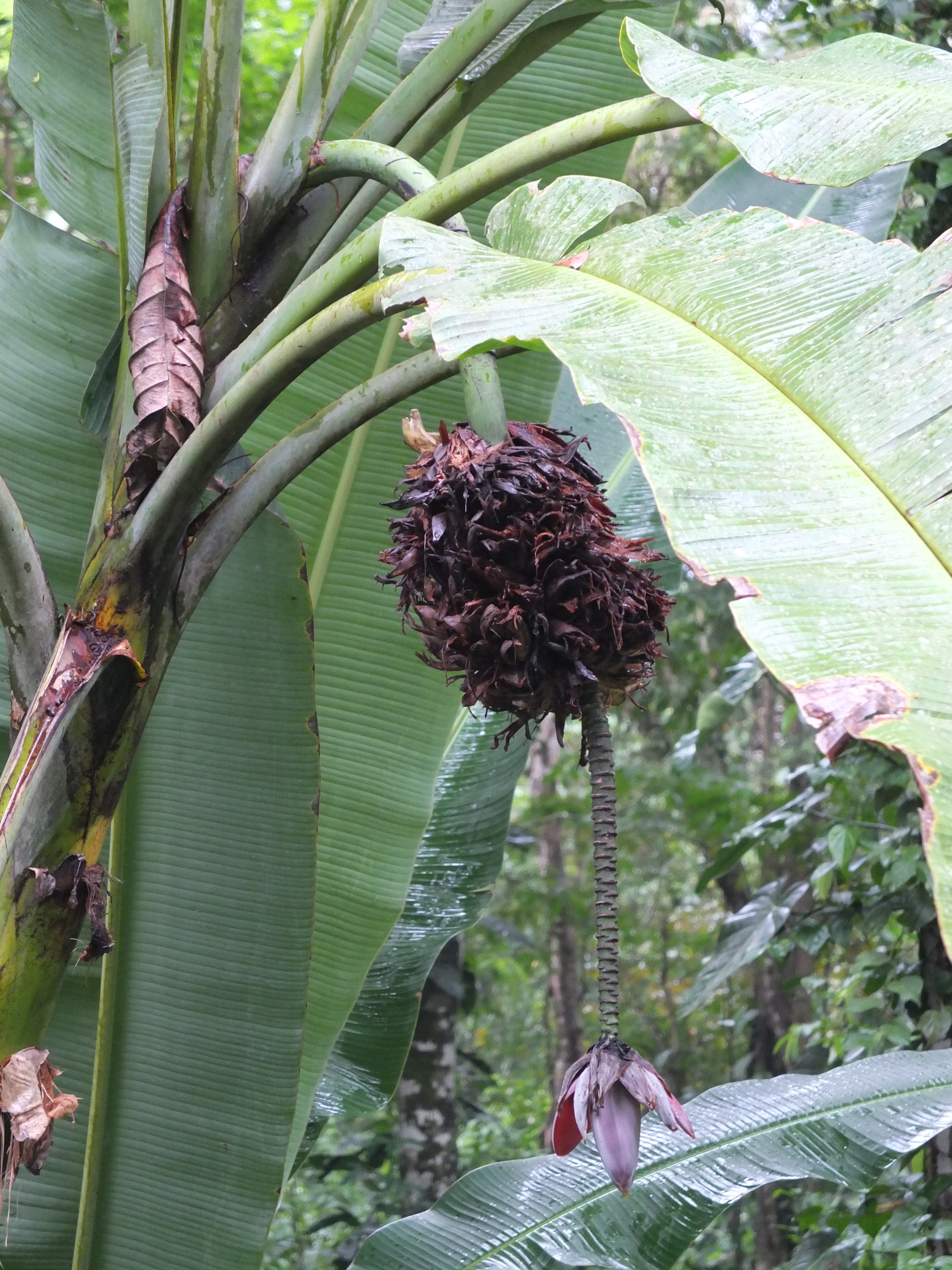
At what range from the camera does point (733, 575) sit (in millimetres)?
491

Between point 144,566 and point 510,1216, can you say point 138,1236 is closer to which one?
point 510,1216

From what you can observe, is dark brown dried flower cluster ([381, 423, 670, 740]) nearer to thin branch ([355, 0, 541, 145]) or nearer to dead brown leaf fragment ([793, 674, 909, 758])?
dead brown leaf fragment ([793, 674, 909, 758])

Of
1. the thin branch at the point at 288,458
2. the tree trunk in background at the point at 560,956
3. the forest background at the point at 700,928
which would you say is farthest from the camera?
the tree trunk in background at the point at 560,956

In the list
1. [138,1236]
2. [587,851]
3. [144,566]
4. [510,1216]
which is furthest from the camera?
[587,851]

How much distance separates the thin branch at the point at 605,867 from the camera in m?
0.70

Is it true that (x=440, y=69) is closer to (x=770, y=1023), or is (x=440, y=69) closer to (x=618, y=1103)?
(x=618, y=1103)

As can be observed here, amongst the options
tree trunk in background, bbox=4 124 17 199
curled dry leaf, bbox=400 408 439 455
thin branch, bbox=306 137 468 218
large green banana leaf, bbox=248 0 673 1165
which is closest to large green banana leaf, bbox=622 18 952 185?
thin branch, bbox=306 137 468 218

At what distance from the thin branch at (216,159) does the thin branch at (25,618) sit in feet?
1.12

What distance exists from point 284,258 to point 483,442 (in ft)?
1.96

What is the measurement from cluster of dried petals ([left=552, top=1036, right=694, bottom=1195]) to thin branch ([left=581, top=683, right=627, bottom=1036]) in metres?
0.02

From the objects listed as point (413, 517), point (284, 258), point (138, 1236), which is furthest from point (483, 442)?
point (138, 1236)

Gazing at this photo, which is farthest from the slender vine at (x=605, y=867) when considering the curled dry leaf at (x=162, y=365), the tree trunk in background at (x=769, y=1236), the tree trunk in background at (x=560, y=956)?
the tree trunk in background at (x=769, y=1236)

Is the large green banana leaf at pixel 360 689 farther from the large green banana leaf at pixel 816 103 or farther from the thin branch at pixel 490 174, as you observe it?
the large green banana leaf at pixel 816 103

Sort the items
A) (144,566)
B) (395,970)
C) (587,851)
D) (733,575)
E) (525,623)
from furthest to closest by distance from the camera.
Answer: (587,851) → (395,970) → (144,566) → (525,623) → (733,575)
